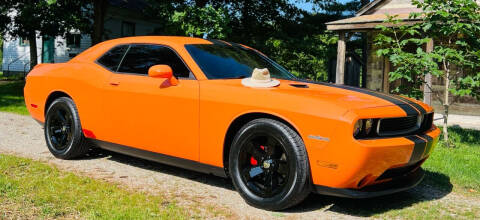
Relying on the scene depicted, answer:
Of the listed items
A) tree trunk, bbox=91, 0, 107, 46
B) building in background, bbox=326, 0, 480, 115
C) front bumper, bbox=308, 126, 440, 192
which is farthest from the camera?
tree trunk, bbox=91, 0, 107, 46

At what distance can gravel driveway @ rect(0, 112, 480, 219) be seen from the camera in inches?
151

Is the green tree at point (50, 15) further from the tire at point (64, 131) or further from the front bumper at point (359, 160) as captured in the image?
the front bumper at point (359, 160)

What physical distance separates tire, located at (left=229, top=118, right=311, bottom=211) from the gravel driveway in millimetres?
142

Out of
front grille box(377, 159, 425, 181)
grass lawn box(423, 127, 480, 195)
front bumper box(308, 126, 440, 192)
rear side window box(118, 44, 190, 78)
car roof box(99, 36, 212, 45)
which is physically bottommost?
grass lawn box(423, 127, 480, 195)

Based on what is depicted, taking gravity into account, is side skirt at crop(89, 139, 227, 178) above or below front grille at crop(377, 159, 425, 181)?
below

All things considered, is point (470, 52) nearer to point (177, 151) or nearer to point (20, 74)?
point (177, 151)

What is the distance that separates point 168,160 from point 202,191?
0.47 meters

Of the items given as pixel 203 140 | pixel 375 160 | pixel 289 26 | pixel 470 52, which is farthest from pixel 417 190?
pixel 289 26

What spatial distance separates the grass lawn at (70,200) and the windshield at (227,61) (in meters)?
1.32

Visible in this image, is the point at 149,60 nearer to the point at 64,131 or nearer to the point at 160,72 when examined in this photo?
the point at 160,72

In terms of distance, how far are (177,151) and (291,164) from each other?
1282 mm

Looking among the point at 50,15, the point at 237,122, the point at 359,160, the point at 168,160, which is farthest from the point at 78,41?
the point at 359,160

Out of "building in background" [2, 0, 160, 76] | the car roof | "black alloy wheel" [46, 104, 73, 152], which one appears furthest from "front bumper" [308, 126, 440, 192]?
"building in background" [2, 0, 160, 76]

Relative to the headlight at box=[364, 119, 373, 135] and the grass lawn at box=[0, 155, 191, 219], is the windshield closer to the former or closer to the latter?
the grass lawn at box=[0, 155, 191, 219]
